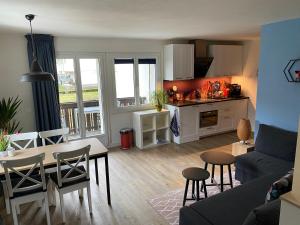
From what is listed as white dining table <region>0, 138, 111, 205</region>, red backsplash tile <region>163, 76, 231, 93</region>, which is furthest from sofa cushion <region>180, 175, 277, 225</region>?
red backsplash tile <region>163, 76, 231, 93</region>

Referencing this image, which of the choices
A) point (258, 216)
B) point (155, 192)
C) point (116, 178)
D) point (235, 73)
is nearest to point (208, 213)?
point (258, 216)

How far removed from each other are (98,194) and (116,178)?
0.54 meters

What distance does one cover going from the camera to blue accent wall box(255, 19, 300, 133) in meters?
3.29

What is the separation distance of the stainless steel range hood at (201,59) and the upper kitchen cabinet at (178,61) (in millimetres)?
178

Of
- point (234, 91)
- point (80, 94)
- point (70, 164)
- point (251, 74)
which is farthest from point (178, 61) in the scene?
point (70, 164)

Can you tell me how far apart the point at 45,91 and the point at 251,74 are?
528cm

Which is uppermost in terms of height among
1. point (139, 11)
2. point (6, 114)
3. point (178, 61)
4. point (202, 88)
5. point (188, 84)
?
point (139, 11)

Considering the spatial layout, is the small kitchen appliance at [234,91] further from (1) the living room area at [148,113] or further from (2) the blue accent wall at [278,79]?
(2) the blue accent wall at [278,79]

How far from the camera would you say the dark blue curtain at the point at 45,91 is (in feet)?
13.7

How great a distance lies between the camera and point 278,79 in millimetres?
3533

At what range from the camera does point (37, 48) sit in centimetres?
415

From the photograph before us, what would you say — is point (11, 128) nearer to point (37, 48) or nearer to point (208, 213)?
point (37, 48)

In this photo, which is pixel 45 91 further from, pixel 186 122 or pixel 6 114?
pixel 186 122

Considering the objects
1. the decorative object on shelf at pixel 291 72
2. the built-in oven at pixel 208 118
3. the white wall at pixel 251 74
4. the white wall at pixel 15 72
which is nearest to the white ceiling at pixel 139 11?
the decorative object on shelf at pixel 291 72
